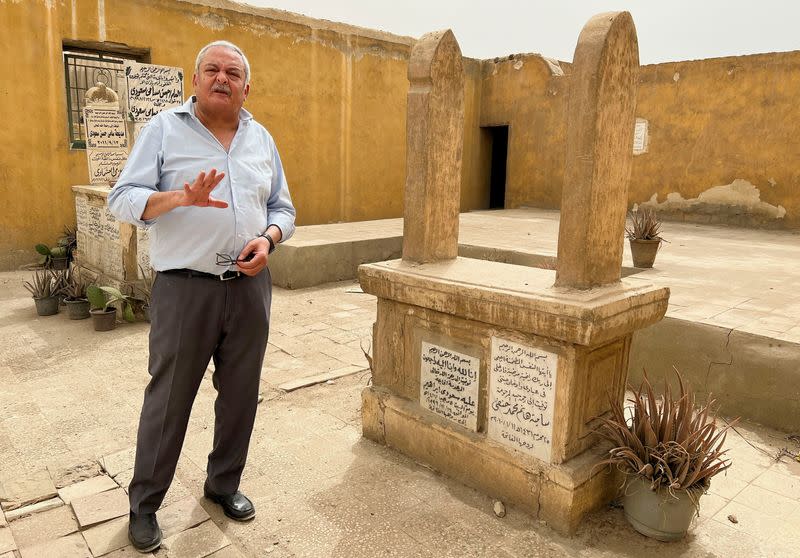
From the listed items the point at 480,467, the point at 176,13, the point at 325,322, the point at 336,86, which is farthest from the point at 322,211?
the point at 480,467

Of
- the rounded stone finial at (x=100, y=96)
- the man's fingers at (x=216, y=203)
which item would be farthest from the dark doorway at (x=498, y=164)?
the man's fingers at (x=216, y=203)

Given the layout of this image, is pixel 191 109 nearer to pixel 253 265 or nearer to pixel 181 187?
pixel 181 187

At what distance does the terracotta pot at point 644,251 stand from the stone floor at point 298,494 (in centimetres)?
277

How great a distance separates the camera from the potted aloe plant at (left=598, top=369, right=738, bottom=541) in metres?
2.44

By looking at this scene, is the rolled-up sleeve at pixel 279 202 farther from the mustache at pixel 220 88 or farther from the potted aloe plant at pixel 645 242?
the potted aloe plant at pixel 645 242

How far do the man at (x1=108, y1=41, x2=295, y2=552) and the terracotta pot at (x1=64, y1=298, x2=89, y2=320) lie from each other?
13.7 feet

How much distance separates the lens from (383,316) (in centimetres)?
328

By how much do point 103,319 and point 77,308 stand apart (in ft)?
2.11

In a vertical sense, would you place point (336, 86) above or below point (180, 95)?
above

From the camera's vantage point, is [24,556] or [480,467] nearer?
[24,556]

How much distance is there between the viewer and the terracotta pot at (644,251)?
6.15 m

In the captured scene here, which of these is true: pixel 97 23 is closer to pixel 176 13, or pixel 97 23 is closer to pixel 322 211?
pixel 176 13

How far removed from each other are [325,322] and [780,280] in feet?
14.4

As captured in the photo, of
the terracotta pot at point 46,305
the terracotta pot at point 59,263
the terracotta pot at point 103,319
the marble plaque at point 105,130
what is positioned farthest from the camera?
the terracotta pot at point 59,263
